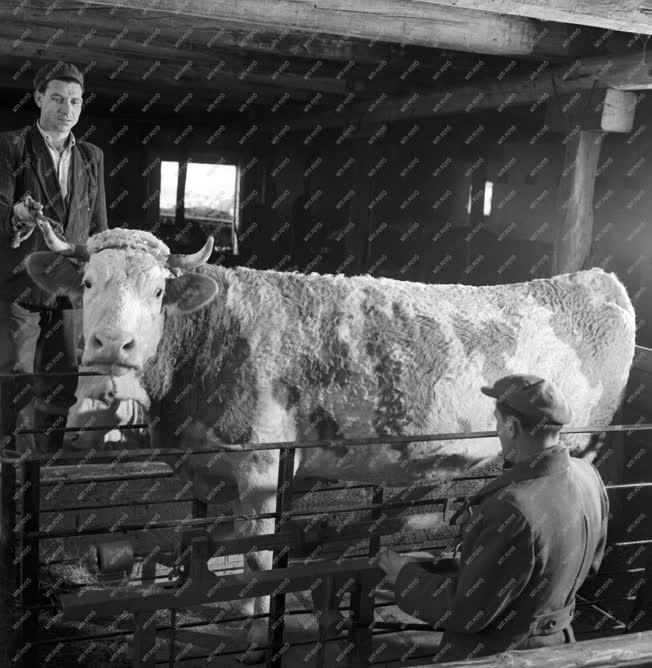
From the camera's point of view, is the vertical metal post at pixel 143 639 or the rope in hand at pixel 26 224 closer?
the vertical metal post at pixel 143 639

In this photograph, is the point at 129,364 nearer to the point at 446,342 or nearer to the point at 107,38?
the point at 446,342

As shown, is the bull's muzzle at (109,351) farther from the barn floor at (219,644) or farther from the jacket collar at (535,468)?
the jacket collar at (535,468)

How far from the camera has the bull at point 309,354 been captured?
3988 mm

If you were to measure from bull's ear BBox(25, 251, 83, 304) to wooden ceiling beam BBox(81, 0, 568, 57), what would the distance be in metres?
1.54

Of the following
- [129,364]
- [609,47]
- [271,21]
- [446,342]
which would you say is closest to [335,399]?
[446,342]

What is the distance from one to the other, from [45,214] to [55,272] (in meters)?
0.59

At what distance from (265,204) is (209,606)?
10.7 meters

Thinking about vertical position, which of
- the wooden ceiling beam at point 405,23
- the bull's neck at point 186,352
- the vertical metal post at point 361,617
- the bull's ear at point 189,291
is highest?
the wooden ceiling beam at point 405,23

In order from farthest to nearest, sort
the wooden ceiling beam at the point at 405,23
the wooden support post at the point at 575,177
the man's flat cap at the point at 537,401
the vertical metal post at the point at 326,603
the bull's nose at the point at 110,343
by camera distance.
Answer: the wooden support post at the point at 575,177 < the wooden ceiling beam at the point at 405,23 < the bull's nose at the point at 110,343 < the vertical metal post at the point at 326,603 < the man's flat cap at the point at 537,401

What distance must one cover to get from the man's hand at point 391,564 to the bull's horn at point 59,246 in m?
2.24

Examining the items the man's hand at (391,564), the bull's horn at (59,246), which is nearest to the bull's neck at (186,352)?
the bull's horn at (59,246)

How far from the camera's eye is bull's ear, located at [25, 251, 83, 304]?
413cm

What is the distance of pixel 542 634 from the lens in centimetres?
260

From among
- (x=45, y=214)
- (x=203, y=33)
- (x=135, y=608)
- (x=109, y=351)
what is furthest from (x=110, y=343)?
(x=203, y=33)
